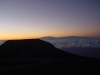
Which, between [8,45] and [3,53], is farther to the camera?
[8,45]

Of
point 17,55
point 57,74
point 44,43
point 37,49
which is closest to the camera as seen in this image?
point 57,74

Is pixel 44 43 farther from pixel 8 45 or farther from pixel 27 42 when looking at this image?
pixel 8 45

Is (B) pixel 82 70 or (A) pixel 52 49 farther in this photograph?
(A) pixel 52 49

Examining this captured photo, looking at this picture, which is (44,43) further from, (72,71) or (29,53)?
(72,71)

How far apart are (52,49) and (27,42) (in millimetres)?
12714

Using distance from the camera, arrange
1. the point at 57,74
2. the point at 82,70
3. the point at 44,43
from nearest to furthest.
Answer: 1. the point at 57,74
2. the point at 82,70
3. the point at 44,43

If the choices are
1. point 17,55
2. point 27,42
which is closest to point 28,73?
point 17,55

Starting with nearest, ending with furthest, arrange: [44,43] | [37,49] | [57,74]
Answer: [57,74], [37,49], [44,43]

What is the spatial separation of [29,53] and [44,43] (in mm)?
14958

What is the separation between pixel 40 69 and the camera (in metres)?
42.4

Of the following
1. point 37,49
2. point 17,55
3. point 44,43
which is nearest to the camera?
point 17,55

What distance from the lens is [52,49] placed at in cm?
8869

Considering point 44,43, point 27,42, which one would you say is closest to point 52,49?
point 44,43

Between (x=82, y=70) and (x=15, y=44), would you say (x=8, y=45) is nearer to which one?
(x=15, y=44)
